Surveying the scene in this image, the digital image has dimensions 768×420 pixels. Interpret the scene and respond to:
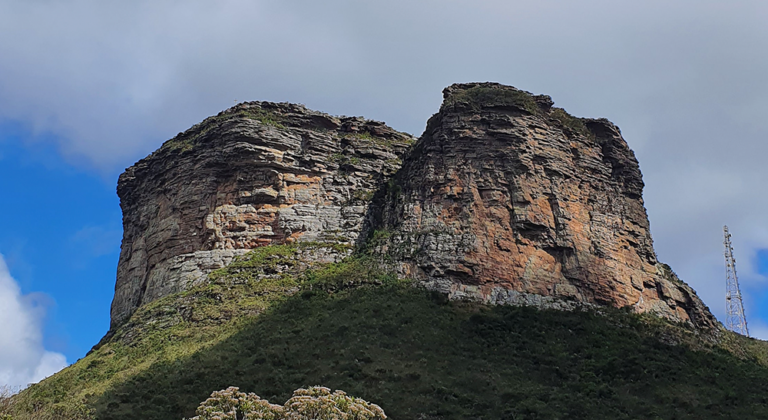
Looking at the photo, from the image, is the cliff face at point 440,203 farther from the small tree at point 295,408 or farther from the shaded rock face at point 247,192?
the small tree at point 295,408

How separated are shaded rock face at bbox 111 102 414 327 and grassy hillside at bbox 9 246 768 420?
4477mm

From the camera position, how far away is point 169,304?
60.8 metres

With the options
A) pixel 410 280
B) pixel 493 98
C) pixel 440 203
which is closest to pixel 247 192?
pixel 440 203

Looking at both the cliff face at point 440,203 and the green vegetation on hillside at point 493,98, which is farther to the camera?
the green vegetation on hillside at point 493,98

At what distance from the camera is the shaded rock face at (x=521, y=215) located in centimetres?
6119

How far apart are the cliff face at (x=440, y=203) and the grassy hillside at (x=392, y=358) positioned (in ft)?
10.8

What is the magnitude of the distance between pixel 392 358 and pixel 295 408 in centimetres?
2370

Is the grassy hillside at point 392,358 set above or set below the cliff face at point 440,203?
below

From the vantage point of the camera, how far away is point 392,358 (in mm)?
49719

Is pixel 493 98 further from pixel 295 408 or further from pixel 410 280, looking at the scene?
pixel 295 408

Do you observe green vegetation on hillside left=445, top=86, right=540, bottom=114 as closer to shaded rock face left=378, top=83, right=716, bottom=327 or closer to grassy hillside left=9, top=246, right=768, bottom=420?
shaded rock face left=378, top=83, right=716, bottom=327

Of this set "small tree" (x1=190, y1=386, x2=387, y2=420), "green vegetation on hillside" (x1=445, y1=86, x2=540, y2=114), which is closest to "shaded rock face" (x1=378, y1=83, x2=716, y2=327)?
"green vegetation on hillside" (x1=445, y1=86, x2=540, y2=114)

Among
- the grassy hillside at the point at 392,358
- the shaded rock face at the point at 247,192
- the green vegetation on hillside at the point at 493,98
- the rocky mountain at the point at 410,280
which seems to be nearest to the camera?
the grassy hillside at the point at 392,358

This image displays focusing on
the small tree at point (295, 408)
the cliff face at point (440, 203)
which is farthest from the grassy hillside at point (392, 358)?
the small tree at point (295, 408)
